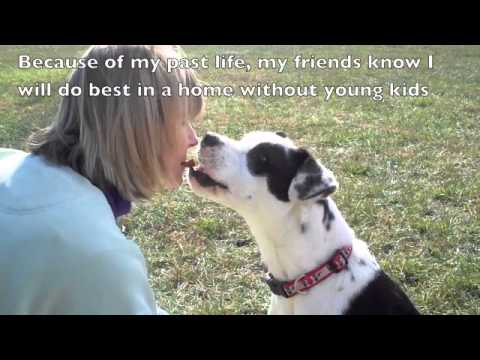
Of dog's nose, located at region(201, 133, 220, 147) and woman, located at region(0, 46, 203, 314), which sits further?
dog's nose, located at region(201, 133, 220, 147)

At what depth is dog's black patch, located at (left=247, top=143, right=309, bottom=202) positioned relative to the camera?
2863 mm

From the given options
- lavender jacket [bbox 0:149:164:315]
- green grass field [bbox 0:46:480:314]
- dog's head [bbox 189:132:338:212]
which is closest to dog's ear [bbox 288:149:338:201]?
dog's head [bbox 189:132:338:212]

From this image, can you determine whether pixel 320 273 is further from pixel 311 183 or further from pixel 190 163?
pixel 190 163

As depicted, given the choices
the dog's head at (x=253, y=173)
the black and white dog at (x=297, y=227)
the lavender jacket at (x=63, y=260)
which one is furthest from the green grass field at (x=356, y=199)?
the lavender jacket at (x=63, y=260)

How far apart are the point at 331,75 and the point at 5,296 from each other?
9.56 metres

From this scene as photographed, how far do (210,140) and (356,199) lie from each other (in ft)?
7.95

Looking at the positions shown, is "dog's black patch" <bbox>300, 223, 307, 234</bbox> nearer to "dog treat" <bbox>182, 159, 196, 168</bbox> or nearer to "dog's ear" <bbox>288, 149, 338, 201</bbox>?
"dog's ear" <bbox>288, 149, 338, 201</bbox>

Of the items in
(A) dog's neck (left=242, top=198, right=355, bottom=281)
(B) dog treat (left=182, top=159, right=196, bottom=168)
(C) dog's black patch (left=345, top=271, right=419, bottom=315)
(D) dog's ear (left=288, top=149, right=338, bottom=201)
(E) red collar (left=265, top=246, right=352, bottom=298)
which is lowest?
(C) dog's black patch (left=345, top=271, right=419, bottom=315)

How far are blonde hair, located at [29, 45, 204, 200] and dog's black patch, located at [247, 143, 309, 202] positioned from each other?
51cm

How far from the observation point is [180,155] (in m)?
2.71

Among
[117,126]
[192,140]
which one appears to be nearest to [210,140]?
[192,140]

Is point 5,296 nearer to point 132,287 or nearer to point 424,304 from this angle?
point 132,287

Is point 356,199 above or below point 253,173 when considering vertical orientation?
below
